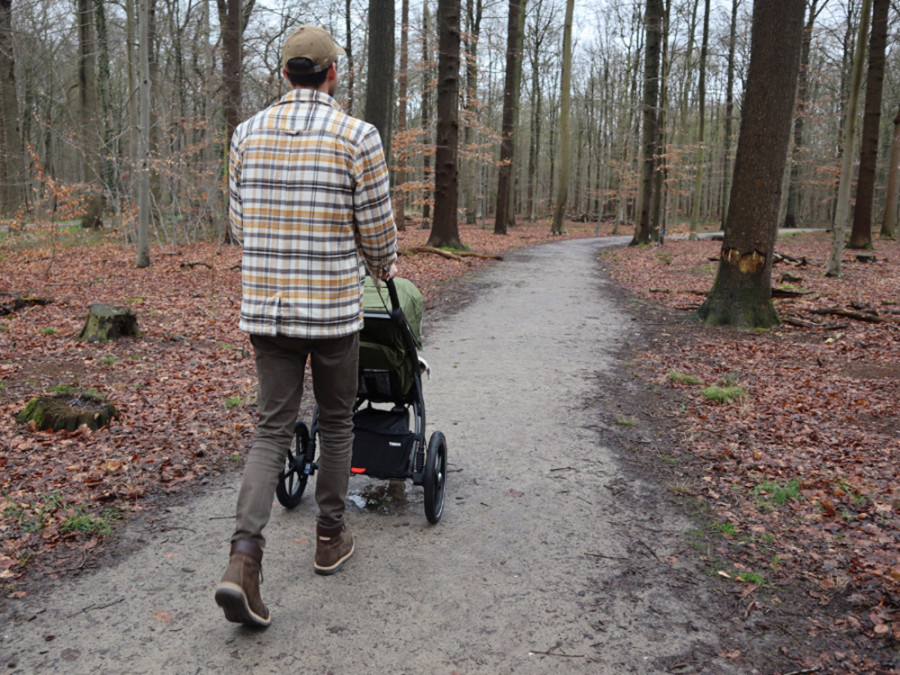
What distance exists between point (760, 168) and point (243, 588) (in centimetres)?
881

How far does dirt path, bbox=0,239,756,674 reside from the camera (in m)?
2.49

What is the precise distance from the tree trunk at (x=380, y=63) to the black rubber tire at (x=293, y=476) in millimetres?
9657

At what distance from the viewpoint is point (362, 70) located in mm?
28609

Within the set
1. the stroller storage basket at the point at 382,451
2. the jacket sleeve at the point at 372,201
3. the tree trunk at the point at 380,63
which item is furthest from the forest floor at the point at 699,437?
the tree trunk at the point at 380,63

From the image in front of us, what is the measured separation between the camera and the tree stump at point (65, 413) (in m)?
4.88

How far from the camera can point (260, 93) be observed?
21719 millimetres

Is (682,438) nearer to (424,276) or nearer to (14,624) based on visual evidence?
(14,624)

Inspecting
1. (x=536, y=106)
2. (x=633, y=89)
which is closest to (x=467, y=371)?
(x=633, y=89)

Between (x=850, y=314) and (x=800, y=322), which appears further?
(x=850, y=314)

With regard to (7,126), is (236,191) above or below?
below

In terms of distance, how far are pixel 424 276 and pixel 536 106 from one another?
30.6 meters

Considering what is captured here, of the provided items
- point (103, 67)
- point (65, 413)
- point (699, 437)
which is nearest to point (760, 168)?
point (699, 437)

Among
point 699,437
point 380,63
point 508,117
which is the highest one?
point 508,117

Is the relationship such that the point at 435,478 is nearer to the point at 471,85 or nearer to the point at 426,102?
the point at 471,85
